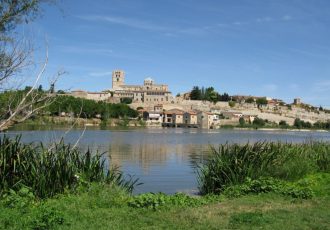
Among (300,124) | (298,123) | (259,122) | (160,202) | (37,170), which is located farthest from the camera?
(298,123)

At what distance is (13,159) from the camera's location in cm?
1184

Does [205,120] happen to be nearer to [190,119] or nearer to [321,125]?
[190,119]

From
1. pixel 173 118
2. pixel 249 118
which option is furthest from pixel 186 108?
pixel 249 118

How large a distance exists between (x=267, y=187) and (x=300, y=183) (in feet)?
7.40

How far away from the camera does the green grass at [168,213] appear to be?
8148mm

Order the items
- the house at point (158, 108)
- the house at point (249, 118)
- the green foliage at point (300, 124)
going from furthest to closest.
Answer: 1. the green foliage at point (300, 124)
2. the house at point (249, 118)
3. the house at point (158, 108)

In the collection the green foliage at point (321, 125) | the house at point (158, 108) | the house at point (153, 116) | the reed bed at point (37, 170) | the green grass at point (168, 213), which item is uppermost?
the house at point (158, 108)

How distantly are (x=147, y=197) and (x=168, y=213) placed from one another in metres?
1.12

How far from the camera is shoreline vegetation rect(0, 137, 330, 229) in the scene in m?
8.44

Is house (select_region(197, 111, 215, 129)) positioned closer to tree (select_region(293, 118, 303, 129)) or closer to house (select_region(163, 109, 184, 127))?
house (select_region(163, 109, 184, 127))

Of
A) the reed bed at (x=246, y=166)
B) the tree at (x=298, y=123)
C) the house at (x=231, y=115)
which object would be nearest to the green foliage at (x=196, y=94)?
the house at (x=231, y=115)

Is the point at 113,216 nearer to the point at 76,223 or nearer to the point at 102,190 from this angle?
the point at 76,223

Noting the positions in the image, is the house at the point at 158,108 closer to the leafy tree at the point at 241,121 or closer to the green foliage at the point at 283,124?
the leafy tree at the point at 241,121

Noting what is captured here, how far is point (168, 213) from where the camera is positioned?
30.5ft
